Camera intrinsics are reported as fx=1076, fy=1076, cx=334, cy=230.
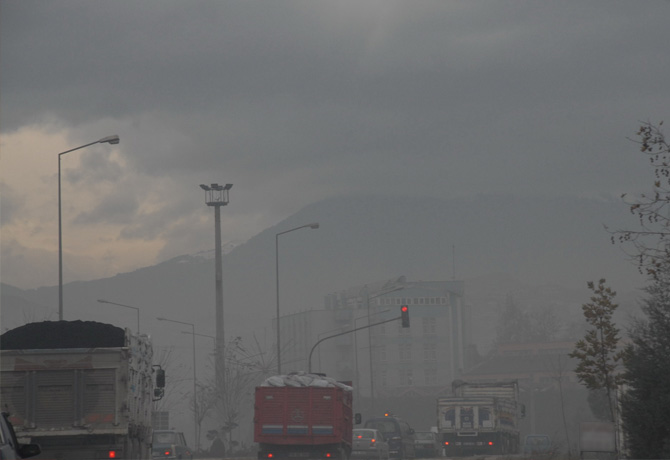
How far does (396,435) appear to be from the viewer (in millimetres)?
48062

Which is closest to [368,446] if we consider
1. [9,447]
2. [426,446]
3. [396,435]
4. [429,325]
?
[396,435]

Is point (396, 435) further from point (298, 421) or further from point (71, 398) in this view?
point (71, 398)

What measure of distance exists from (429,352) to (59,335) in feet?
424

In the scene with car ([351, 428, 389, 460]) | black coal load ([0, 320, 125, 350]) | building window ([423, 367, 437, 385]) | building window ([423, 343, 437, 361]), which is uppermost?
building window ([423, 343, 437, 361])

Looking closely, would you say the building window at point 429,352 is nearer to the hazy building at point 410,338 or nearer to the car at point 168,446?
the hazy building at point 410,338

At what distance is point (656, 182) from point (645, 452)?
5.88 metres

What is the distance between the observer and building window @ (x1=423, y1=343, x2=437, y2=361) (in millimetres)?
148875

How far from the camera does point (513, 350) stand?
456ft

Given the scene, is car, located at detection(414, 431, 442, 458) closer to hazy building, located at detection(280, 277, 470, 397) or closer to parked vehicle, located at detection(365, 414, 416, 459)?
parked vehicle, located at detection(365, 414, 416, 459)

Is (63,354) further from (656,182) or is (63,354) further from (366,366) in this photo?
(366,366)

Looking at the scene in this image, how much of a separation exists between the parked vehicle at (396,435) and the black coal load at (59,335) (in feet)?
88.0

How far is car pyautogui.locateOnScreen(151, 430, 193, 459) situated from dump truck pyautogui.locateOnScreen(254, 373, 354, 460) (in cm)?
352

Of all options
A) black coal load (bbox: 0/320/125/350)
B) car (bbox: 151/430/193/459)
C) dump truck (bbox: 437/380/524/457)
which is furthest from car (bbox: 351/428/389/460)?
black coal load (bbox: 0/320/125/350)

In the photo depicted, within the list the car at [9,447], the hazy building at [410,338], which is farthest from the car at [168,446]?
the hazy building at [410,338]
